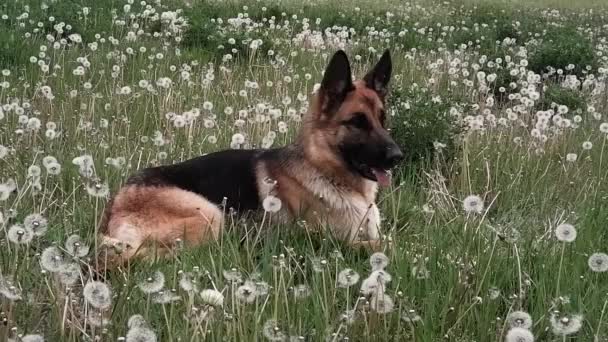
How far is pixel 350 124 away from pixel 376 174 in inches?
15.2

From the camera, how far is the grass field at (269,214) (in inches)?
98.0

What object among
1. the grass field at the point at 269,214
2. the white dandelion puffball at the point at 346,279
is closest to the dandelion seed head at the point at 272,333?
the grass field at the point at 269,214

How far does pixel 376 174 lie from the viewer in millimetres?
4488

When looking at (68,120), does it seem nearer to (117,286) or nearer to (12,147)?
(12,147)

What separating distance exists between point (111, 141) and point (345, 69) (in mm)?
2129

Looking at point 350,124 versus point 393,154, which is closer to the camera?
point 393,154

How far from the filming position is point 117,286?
2.84 m

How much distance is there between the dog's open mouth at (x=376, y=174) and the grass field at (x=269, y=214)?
0.55ft

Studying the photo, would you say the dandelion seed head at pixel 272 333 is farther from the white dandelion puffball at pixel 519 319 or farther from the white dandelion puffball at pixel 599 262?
the white dandelion puffball at pixel 599 262

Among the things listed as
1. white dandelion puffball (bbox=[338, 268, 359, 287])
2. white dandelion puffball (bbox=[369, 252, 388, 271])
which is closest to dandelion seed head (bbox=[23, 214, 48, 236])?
white dandelion puffball (bbox=[338, 268, 359, 287])

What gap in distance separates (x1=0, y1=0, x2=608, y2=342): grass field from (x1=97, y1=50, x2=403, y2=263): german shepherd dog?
0.25 metres

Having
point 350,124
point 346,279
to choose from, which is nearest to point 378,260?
point 346,279

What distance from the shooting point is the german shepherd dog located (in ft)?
13.7

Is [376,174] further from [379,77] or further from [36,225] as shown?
[36,225]
